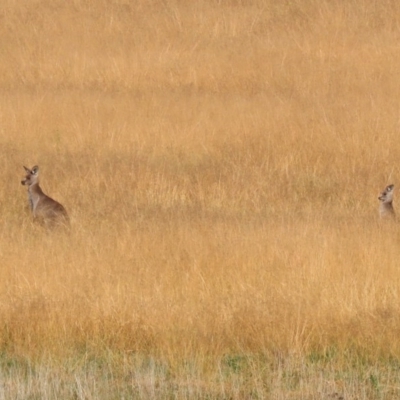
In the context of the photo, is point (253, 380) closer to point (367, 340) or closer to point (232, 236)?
point (367, 340)

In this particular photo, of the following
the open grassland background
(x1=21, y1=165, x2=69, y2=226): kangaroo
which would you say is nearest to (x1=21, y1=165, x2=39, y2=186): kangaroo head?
(x1=21, y1=165, x2=69, y2=226): kangaroo

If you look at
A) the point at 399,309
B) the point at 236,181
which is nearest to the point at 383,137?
the point at 236,181

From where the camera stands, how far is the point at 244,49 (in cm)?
2094

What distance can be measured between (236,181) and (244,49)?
6700 mm

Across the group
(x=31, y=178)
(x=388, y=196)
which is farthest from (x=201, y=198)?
(x=388, y=196)

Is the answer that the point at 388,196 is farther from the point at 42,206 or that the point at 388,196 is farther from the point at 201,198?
the point at 42,206

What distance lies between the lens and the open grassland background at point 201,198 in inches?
329

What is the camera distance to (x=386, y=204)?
12.9 metres

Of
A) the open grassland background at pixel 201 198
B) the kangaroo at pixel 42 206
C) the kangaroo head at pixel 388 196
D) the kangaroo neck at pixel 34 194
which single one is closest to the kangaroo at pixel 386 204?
the kangaroo head at pixel 388 196

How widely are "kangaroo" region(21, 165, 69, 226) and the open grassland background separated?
0.66ft

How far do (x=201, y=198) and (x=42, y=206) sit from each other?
8.54 feet

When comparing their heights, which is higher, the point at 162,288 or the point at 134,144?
the point at 134,144

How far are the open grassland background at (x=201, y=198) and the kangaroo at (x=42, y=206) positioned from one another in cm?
20

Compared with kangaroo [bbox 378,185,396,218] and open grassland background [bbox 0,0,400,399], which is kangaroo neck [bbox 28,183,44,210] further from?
kangaroo [bbox 378,185,396,218]
